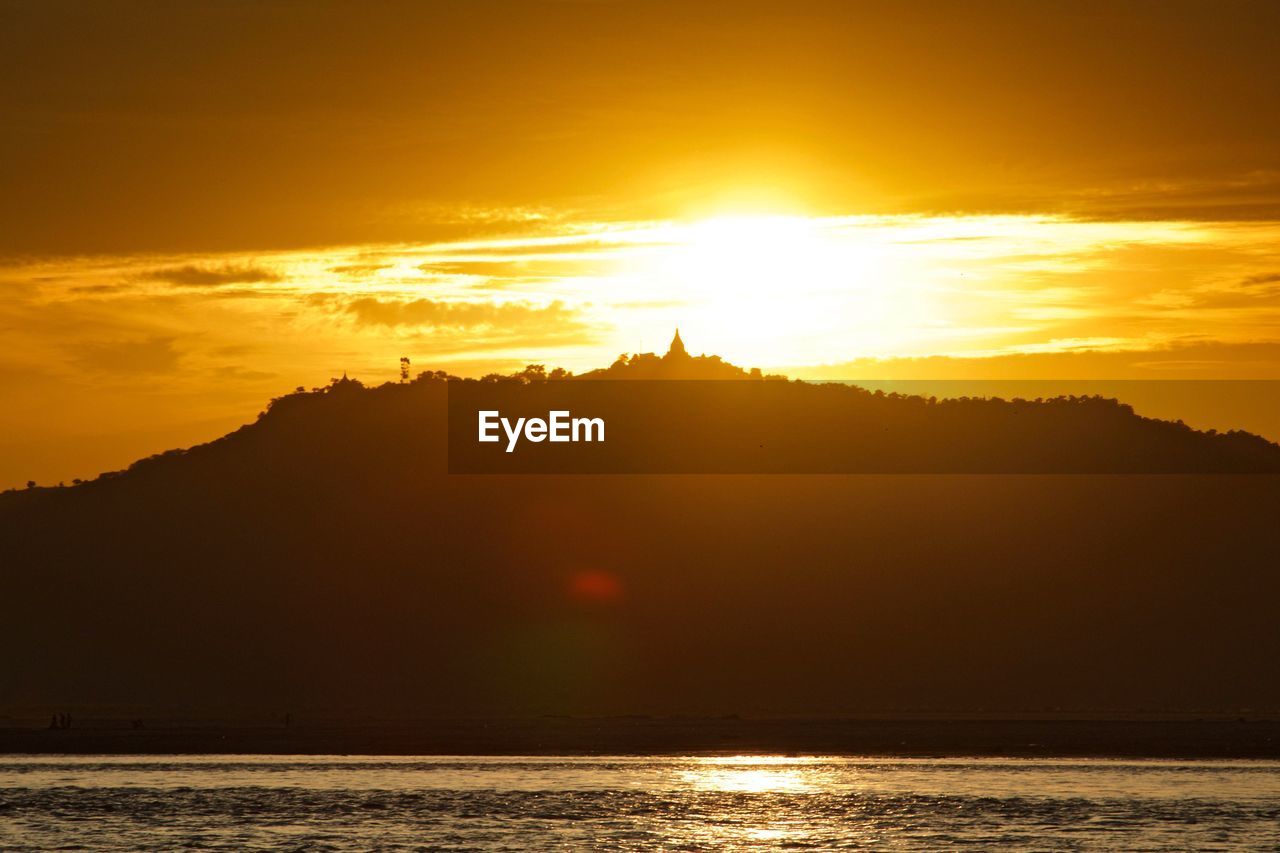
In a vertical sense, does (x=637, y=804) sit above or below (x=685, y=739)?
below

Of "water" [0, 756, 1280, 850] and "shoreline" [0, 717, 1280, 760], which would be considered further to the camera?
"shoreline" [0, 717, 1280, 760]

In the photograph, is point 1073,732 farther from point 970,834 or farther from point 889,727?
point 970,834

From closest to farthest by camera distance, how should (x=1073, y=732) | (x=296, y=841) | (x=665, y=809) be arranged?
1. (x=296, y=841)
2. (x=665, y=809)
3. (x=1073, y=732)

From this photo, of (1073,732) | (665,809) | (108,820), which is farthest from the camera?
(1073,732)

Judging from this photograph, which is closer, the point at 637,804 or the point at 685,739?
the point at 637,804

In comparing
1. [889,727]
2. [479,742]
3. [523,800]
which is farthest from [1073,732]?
[523,800]

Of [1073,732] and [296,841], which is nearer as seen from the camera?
[296,841]

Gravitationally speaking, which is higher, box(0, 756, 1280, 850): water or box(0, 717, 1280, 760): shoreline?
box(0, 717, 1280, 760): shoreline

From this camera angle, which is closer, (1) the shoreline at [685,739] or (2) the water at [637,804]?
(2) the water at [637,804]
